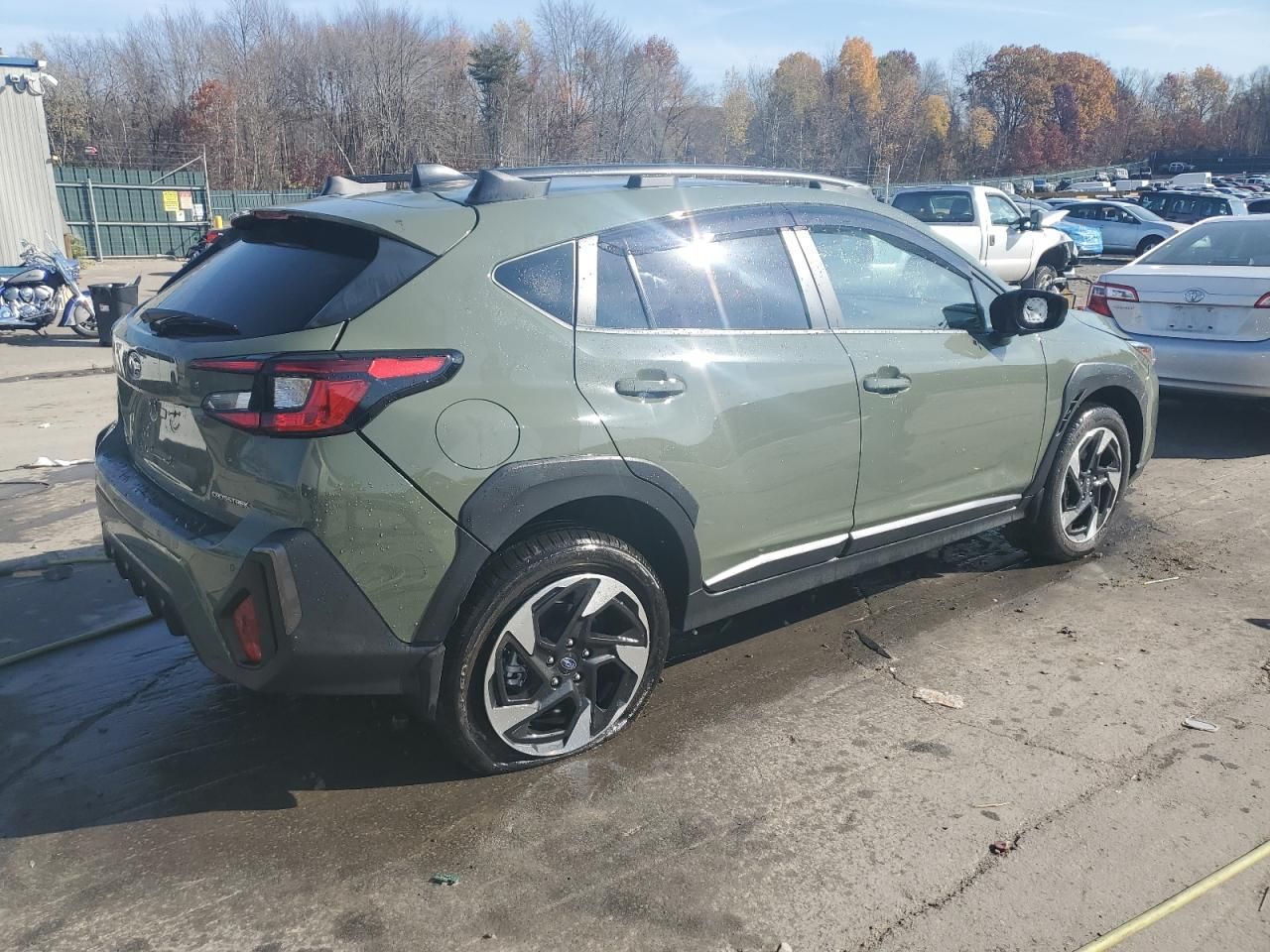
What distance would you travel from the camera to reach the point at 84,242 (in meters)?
29.6

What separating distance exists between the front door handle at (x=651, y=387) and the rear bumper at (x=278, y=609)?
38.0 inches

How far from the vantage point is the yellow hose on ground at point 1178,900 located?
2.52 metres

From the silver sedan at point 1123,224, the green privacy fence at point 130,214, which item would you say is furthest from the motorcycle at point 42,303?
the silver sedan at point 1123,224

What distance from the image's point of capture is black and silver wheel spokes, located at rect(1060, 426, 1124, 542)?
4934 mm

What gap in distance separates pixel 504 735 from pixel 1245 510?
4.87 metres

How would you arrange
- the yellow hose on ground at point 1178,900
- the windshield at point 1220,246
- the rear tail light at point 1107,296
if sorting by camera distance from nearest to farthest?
the yellow hose on ground at point 1178,900, the windshield at point 1220,246, the rear tail light at point 1107,296

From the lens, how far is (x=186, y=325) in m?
3.10

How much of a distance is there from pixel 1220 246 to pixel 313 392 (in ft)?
25.2

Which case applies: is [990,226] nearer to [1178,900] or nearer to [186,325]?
[1178,900]

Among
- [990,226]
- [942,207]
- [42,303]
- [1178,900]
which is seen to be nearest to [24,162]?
[42,303]

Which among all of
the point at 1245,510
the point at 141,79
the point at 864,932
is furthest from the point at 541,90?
the point at 864,932

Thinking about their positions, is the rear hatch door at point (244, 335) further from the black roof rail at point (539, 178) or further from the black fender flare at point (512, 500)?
the black fender flare at point (512, 500)

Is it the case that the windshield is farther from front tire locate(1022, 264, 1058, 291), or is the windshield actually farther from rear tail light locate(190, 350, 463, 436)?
front tire locate(1022, 264, 1058, 291)

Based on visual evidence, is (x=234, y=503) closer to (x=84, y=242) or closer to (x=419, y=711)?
(x=419, y=711)
